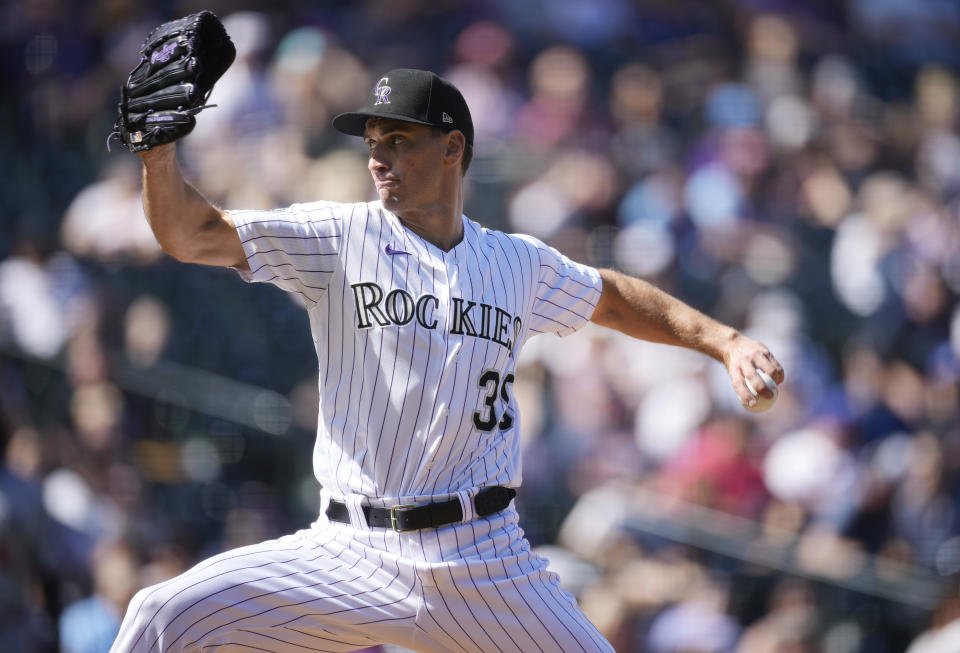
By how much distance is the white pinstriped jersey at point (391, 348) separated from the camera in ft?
9.74

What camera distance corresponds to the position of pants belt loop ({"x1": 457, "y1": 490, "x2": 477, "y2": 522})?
2.99m

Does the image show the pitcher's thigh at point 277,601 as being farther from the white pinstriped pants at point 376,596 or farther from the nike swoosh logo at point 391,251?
the nike swoosh logo at point 391,251

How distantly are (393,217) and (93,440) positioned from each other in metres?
3.34

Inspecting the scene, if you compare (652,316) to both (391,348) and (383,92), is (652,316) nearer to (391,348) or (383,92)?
(391,348)

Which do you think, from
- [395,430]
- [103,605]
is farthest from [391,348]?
[103,605]

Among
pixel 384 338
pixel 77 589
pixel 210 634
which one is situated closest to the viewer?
pixel 210 634

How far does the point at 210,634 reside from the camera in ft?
9.04

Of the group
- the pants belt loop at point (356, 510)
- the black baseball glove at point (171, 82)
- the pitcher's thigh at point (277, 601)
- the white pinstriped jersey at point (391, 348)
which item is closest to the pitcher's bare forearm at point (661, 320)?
the white pinstriped jersey at point (391, 348)

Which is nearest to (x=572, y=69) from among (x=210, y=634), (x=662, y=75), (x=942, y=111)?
(x=662, y=75)

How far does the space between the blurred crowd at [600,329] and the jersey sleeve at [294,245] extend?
113 inches

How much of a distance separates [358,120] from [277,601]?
1.27 m

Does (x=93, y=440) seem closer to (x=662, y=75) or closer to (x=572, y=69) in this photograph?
(x=572, y=69)

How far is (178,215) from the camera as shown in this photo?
2.65m

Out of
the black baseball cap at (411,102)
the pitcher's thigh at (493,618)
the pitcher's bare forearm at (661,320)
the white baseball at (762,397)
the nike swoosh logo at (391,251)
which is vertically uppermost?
the black baseball cap at (411,102)
